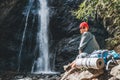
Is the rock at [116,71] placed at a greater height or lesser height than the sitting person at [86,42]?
lesser

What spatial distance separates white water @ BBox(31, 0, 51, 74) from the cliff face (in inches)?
21.3

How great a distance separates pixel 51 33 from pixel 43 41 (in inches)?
46.3

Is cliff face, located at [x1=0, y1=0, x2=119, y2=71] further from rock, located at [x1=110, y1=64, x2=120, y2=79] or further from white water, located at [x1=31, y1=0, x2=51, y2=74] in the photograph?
rock, located at [x1=110, y1=64, x2=120, y2=79]

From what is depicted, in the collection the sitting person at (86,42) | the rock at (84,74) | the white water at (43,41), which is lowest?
the rock at (84,74)

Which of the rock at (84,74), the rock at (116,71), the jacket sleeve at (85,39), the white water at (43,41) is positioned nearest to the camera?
the rock at (116,71)

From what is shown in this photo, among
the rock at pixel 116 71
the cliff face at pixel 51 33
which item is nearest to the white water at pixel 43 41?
the cliff face at pixel 51 33

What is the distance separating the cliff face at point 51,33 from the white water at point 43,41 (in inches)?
21.3

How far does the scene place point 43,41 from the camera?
102ft

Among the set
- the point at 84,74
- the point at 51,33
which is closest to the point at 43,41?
the point at 51,33

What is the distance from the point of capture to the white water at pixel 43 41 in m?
29.6

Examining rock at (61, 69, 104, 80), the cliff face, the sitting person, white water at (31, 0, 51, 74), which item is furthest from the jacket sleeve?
white water at (31, 0, 51, 74)

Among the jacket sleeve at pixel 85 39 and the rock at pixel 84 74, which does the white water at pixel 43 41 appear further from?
the jacket sleeve at pixel 85 39

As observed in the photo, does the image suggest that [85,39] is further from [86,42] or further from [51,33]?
[51,33]

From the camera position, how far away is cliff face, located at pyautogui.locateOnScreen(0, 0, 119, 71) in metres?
28.4
